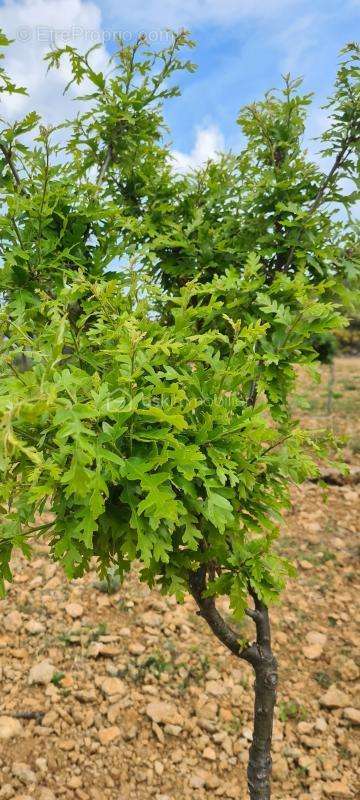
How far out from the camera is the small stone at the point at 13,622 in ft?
17.0

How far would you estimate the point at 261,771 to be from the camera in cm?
342

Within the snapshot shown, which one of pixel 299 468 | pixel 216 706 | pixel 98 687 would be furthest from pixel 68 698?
pixel 299 468

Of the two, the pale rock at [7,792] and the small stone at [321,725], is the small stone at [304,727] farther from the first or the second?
the pale rock at [7,792]

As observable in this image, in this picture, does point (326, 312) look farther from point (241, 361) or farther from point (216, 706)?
point (216, 706)

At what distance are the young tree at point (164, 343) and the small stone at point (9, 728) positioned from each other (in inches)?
70.2

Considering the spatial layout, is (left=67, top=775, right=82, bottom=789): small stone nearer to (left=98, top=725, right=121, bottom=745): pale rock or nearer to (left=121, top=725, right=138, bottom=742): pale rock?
(left=98, top=725, right=121, bottom=745): pale rock

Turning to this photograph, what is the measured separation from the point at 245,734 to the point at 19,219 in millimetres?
3968

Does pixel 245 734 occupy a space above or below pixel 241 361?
below

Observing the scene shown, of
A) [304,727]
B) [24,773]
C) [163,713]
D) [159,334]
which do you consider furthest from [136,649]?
[159,334]

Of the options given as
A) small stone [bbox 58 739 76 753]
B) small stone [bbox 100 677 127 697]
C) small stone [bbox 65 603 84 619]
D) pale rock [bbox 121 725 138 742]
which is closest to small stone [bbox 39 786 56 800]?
small stone [bbox 58 739 76 753]

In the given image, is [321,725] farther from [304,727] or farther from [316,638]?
[316,638]

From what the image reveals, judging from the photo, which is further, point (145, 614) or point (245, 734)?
point (145, 614)

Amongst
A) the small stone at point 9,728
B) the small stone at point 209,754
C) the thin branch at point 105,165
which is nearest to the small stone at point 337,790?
the small stone at point 209,754

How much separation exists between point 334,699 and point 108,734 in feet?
6.02
